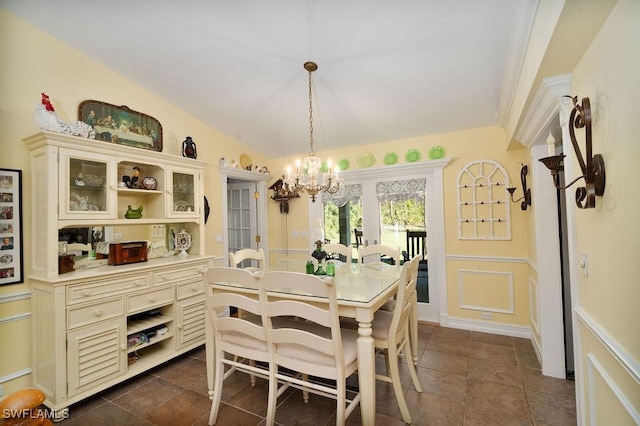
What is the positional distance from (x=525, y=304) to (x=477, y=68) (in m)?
2.52

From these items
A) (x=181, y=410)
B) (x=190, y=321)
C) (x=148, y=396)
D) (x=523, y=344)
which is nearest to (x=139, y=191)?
(x=190, y=321)

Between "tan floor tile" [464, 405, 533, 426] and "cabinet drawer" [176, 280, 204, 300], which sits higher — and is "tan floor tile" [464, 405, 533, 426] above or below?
below

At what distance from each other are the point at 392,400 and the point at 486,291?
1.92m

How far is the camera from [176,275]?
9.21 ft

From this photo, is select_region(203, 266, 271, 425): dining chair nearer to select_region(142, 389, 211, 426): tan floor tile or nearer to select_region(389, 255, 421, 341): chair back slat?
select_region(142, 389, 211, 426): tan floor tile

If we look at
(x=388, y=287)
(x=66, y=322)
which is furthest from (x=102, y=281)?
(x=388, y=287)

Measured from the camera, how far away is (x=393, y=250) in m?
2.93

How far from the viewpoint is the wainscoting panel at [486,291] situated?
3248 millimetres

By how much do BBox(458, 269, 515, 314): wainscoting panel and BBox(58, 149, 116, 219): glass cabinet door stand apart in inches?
149

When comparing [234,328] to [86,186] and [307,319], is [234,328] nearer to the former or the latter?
[307,319]

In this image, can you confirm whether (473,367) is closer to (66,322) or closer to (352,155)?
(352,155)

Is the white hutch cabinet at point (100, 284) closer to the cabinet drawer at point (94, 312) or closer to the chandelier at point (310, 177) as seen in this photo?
the cabinet drawer at point (94, 312)

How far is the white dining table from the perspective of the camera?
5.45ft

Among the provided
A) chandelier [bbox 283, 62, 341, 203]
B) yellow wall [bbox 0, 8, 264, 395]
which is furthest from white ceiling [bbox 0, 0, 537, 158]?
chandelier [bbox 283, 62, 341, 203]
